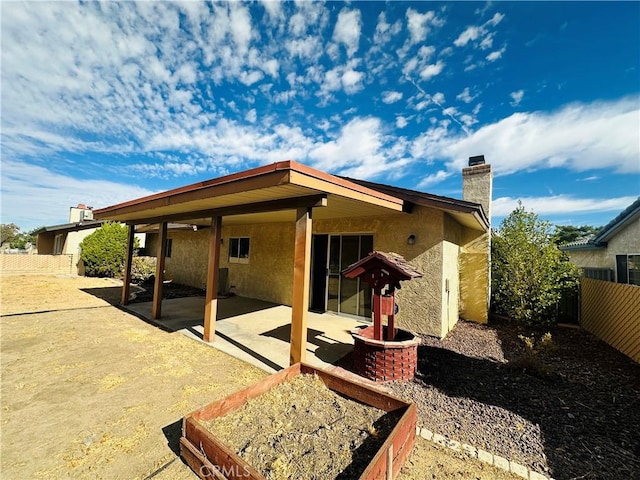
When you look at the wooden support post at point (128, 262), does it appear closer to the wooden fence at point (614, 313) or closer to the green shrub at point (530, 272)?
the green shrub at point (530, 272)

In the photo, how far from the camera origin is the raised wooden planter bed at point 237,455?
183 centimetres

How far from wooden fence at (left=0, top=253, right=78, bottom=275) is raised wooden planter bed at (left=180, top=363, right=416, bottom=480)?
2174cm

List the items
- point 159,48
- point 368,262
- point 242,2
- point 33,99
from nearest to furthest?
point 368,262, point 242,2, point 159,48, point 33,99

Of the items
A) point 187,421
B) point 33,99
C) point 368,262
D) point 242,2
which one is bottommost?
point 187,421

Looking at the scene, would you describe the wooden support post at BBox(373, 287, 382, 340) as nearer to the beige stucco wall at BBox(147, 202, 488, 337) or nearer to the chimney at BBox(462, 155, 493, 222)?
the beige stucco wall at BBox(147, 202, 488, 337)

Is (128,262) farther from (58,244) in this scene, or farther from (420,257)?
(58,244)

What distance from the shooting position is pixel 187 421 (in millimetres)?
2277

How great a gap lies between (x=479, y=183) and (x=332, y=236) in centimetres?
469

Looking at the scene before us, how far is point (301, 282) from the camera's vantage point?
3797 mm

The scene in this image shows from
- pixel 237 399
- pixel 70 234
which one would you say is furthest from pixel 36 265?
pixel 237 399

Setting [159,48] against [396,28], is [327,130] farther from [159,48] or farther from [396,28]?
[159,48]

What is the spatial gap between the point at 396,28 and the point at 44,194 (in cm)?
4066

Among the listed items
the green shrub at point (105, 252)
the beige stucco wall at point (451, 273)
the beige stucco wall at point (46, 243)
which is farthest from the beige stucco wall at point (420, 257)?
the beige stucco wall at point (46, 243)

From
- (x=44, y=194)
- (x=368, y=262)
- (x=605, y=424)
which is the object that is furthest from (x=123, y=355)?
(x=44, y=194)
